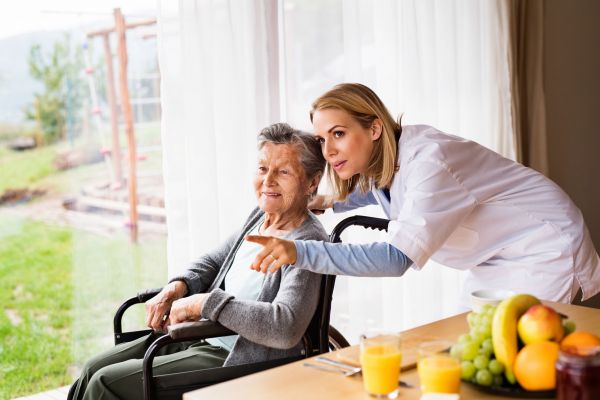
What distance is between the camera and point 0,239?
15.0 ft

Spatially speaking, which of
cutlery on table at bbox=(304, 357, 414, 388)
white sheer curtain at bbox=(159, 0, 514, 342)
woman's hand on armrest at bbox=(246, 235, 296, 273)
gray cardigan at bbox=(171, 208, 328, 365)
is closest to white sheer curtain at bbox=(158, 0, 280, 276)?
white sheer curtain at bbox=(159, 0, 514, 342)

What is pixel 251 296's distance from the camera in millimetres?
2209

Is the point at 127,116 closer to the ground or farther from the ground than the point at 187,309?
farther from the ground

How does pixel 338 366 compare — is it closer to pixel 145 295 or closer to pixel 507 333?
pixel 507 333

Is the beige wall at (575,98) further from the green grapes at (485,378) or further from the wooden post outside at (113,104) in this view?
the green grapes at (485,378)

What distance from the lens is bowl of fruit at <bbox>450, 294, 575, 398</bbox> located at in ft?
4.43

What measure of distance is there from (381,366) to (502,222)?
95cm

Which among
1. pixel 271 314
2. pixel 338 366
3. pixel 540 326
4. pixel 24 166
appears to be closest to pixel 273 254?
pixel 271 314

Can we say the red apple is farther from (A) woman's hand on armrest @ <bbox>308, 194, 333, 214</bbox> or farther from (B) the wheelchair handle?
(A) woman's hand on armrest @ <bbox>308, 194, 333, 214</bbox>

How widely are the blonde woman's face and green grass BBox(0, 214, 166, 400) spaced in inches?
96.4

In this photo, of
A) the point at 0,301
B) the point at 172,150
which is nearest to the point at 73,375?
the point at 0,301

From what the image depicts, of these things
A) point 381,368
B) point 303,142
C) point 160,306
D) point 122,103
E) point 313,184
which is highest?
point 122,103

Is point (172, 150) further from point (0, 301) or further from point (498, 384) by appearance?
point (0, 301)

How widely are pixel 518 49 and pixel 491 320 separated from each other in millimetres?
2769
